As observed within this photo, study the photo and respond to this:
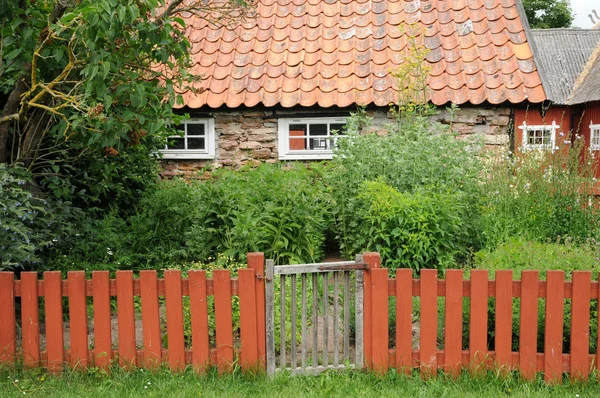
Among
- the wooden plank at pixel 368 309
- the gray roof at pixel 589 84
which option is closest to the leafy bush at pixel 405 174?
the wooden plank at pixel 368 309

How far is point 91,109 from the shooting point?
Answer: 4.57 meters

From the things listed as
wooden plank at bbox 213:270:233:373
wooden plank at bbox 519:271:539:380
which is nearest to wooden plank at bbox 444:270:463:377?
wooden plank at bbox 519:271:539:380

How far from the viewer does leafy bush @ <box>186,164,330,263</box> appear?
20.0 ft

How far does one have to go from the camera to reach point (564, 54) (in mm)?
25375

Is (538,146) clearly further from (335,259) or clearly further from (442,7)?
(442,7)

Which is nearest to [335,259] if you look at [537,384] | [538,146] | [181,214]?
[181,214]

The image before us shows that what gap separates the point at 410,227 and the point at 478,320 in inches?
73.1

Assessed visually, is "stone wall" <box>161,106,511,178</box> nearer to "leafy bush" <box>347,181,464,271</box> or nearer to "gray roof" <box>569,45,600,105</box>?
"leafy bush" <box>347,181,464,271</box>

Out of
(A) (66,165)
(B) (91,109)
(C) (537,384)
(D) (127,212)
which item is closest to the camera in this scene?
(C) (537,384)

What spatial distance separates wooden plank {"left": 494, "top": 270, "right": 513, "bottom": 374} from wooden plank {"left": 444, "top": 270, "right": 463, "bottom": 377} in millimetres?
242

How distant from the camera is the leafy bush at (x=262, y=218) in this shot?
6086 mm

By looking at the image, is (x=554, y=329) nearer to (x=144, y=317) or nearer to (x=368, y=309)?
(x=368, y=309)

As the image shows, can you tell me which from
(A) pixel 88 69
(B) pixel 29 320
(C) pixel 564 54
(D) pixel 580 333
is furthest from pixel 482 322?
(C) pixel 564 54

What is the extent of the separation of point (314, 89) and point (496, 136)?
115 inches
